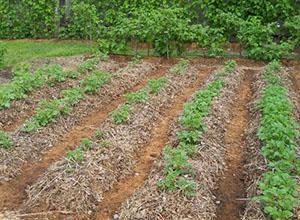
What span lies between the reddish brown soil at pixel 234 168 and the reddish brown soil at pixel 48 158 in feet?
6.19

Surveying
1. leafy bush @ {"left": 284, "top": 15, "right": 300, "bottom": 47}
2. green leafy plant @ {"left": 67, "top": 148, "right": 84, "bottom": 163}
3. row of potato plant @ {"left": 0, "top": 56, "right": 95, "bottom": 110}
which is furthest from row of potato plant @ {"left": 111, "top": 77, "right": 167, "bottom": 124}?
leafy bush @ {"left": 284, "top": 15, "right": 300, "bottom": 47}

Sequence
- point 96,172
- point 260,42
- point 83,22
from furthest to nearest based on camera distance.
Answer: point 83,22
point 260,42
point 96,172

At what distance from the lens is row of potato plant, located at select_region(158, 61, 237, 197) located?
474 cm

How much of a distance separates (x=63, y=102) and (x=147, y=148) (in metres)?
1.62

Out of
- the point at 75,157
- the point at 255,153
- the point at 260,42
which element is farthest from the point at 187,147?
the point at 260,42

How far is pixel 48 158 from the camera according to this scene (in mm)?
5781

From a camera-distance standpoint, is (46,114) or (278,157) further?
(46,114)

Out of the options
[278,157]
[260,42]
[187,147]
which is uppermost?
[260,42]

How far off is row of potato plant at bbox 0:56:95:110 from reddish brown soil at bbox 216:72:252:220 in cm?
307

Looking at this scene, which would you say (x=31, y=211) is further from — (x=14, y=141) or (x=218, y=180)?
(x=218, y=180)

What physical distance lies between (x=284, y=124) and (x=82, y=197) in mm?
2618

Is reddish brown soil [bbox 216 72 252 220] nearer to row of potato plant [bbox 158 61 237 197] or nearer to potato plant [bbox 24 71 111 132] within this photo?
row of potato plant [bbox 158 61 237 197]

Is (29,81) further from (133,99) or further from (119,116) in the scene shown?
(119,116)

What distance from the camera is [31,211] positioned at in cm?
464
